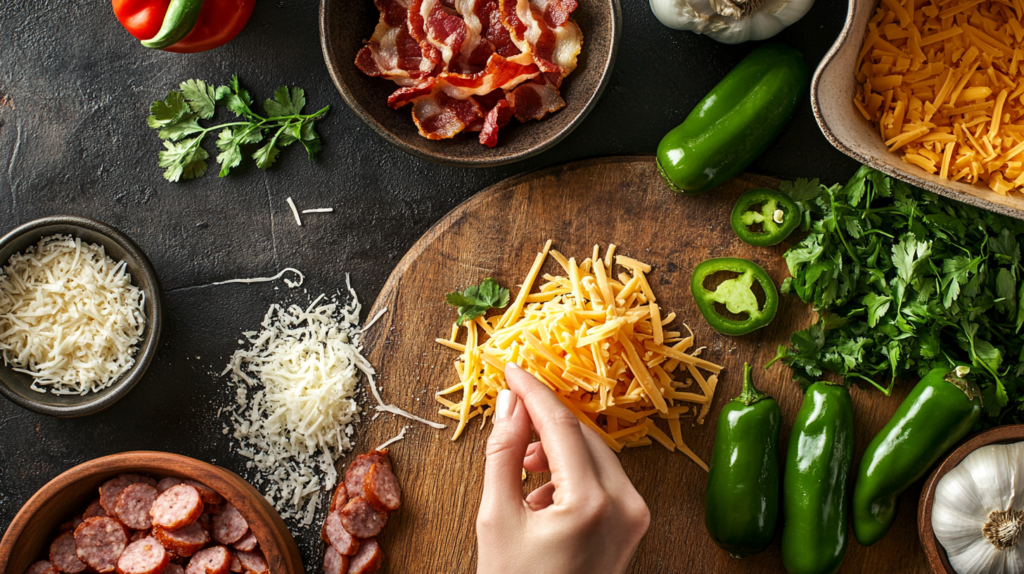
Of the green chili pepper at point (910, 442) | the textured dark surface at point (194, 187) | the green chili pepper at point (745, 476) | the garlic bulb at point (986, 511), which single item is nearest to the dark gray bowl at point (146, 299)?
the textured dark surface at point (194, 187)

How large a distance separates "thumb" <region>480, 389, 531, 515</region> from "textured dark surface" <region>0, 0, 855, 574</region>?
957 mm

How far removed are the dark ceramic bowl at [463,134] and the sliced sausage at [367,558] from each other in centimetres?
148

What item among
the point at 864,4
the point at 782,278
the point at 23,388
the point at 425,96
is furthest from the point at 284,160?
the point at 864,4

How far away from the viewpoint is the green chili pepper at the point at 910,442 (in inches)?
90.2

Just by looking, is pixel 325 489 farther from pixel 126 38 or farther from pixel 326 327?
pixel 126 38

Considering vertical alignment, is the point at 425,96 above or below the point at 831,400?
above

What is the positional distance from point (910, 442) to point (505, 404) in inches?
58.5

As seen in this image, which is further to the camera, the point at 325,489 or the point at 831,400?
the point at 325,489

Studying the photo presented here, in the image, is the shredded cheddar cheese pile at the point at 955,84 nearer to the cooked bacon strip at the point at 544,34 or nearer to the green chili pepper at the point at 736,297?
the green chili pepper at the point at 736,297

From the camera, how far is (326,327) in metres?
2.60

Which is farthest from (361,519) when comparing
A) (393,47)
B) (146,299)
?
(393,47)

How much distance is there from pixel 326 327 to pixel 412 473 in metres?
0.67

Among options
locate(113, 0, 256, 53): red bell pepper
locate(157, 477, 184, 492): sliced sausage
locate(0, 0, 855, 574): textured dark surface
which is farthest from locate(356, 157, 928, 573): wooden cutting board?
locate(113, 0, 256, 53): red bell pepper

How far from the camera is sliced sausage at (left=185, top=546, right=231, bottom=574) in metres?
2.38
